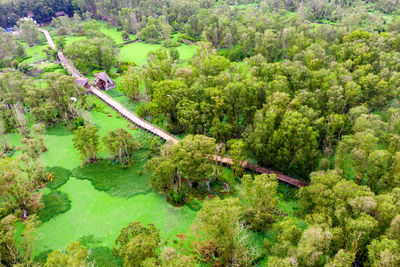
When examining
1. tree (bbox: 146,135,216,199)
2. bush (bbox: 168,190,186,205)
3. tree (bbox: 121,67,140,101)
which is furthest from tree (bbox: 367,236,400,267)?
tree (bbox: 121,67,140,101)

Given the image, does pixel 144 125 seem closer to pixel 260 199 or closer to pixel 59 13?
pixel 260 199

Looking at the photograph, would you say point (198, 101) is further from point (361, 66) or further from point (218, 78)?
point (361, 66)

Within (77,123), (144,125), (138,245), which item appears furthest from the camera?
(77,123)

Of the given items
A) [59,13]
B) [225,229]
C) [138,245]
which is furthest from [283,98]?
[59,13]

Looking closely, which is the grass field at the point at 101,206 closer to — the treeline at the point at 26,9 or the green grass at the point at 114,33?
the green grass at the point at 114,33

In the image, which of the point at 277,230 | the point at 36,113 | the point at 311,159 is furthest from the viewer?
the point at 36,113

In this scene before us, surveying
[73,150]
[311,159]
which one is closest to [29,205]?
[73,150]
